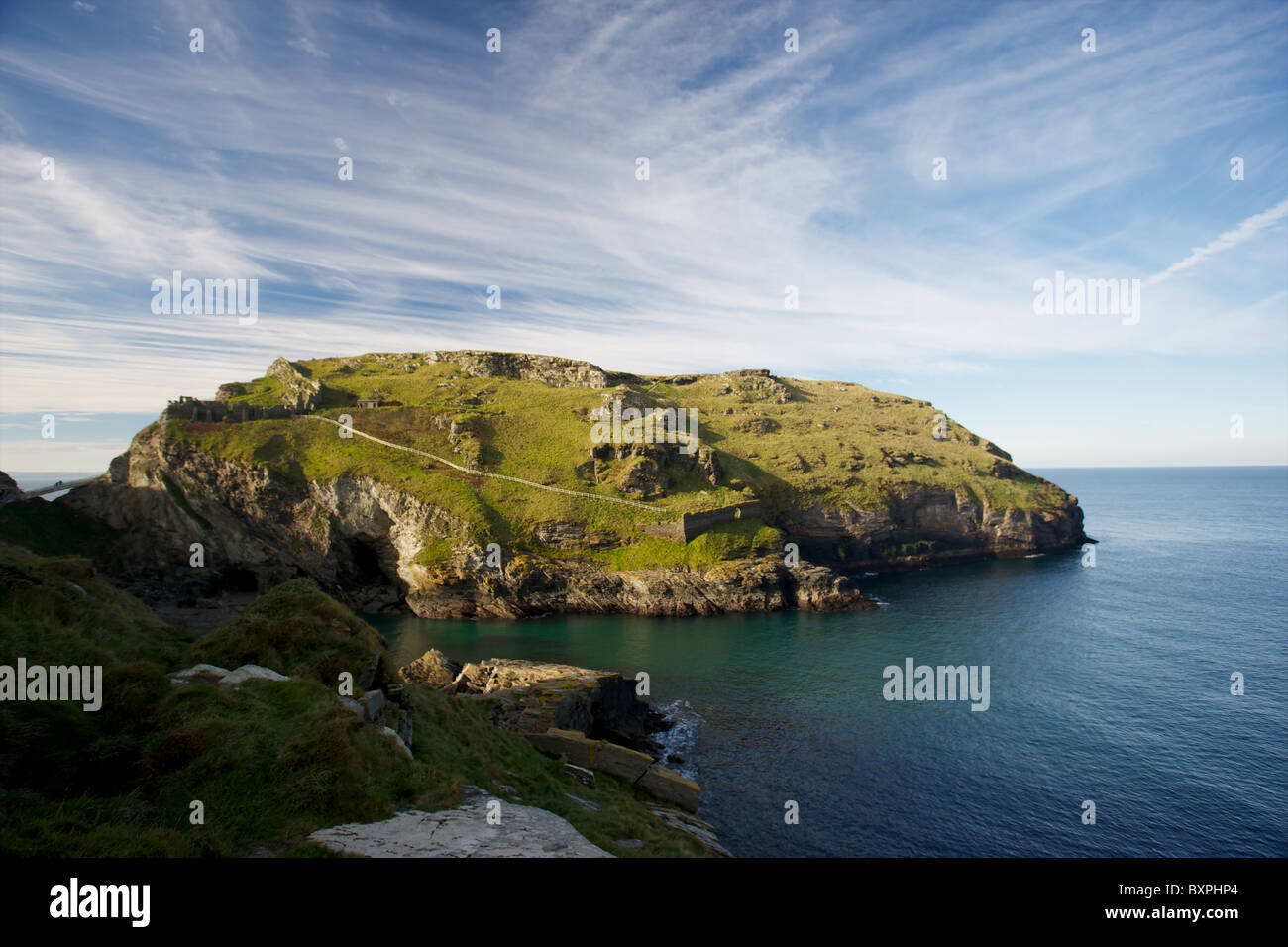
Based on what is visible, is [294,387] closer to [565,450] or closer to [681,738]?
[565,450]

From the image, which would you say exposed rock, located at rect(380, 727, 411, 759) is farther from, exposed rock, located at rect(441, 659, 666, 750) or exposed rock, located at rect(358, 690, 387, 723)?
exposed rock, located at rect(441, 659, 666, 750)

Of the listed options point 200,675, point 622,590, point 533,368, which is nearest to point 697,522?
point 622,590

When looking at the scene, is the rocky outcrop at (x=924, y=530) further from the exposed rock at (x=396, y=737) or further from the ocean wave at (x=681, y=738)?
the exposed rock at (x=396, y=737)

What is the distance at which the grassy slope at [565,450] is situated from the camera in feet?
250

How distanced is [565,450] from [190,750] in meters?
80.4

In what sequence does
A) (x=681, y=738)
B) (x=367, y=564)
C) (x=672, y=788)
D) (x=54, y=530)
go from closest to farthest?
1. (x=672, y=788)
2. (x=681, y=738)
3. (x=54, y=530)
4. (x=367, y=564)

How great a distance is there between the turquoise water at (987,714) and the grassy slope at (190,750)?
14870 millimetres

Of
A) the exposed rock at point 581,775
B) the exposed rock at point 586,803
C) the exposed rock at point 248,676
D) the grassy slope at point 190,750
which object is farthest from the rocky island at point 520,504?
the exposed rock at point 248,676

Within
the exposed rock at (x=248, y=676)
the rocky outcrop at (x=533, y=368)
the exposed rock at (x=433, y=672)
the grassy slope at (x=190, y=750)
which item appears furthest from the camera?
the rocky outcrop at (x=533, y=368)

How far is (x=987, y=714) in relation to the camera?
36875 millimetres

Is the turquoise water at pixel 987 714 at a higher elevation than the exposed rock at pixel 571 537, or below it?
below

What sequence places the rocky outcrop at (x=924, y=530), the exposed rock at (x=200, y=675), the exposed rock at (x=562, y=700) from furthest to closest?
the rocky outcrop at (x=924, y=530) → the exposed rock at (x=562, y=700) → the exposed rock at (x=200, y=675)

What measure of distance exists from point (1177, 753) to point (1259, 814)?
588cm

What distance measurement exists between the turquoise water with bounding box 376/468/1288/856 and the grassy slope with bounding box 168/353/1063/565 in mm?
17956
